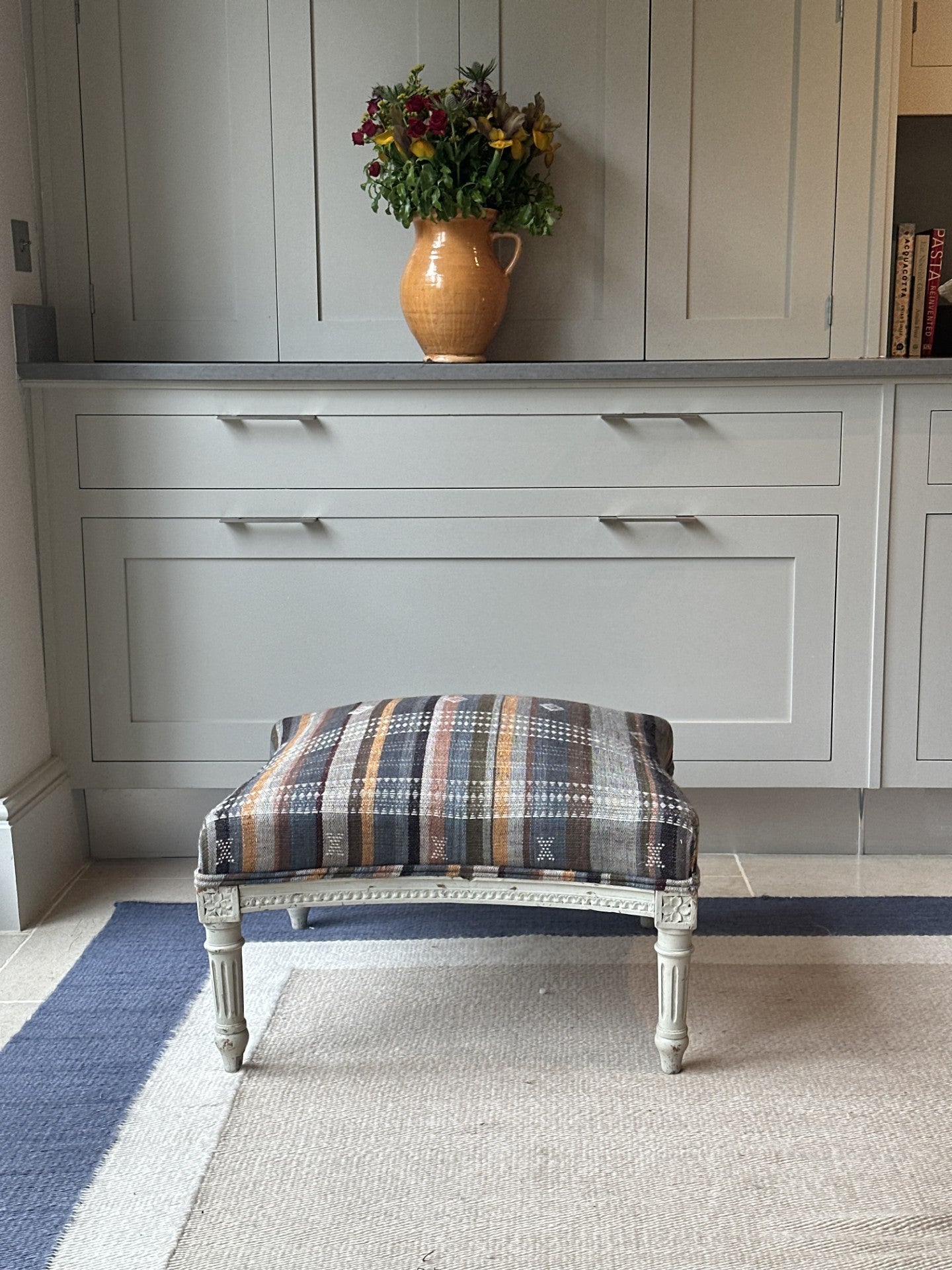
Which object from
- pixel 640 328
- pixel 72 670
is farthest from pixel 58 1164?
pixel 640 328

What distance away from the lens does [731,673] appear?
2.43 metres

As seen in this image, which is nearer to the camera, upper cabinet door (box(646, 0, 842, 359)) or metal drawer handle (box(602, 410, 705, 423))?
metal drawer handle (box(602, 410, 705, 423))

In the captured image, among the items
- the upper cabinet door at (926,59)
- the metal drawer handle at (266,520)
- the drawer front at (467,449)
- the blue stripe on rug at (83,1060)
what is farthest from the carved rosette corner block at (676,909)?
the upper cabinet door at (926,59)

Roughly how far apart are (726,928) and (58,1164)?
3.88 ft

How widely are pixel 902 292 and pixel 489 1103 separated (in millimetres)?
1991

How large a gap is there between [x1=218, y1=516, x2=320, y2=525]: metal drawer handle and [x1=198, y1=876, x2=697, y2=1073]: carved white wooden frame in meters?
0.94

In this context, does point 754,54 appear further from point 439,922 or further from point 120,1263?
point 120,1263

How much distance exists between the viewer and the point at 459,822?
163 centimetres

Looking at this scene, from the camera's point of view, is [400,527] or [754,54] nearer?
[400,527]

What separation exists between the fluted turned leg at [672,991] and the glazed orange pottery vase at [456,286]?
54.4 inches

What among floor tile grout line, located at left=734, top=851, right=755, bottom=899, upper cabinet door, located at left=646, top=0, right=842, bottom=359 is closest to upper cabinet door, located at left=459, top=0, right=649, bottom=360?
upper cabinet door, located at left=646, top=0, right=842, bottom=359

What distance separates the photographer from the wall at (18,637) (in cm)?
225

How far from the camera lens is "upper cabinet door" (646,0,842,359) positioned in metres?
2.56

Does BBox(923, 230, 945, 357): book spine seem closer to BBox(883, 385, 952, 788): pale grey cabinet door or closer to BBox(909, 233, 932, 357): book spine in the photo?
BBox(909, 233, 932, 357): book spine
